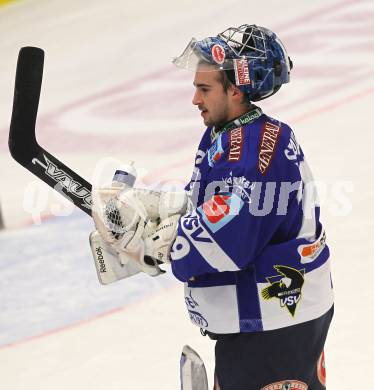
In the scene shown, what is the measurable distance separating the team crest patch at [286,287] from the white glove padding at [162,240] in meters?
0.28

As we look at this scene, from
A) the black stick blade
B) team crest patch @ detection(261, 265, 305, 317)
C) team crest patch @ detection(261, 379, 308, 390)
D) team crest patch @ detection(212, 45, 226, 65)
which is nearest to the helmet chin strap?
team crest patch @ detection(212, 45, 226, 65)

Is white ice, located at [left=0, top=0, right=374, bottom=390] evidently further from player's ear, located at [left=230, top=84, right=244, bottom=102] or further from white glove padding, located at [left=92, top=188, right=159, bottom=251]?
player's ear, located at [left=230, top=84, right=244, bottom=102]

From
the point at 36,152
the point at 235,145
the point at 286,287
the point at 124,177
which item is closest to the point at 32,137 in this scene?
the point at 36,152

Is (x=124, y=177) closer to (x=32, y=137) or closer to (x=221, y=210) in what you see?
(x=32, y=137)

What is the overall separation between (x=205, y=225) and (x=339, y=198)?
319cm

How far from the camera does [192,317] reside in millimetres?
2795

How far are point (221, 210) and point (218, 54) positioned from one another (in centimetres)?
42

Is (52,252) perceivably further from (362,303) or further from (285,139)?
(285,139)

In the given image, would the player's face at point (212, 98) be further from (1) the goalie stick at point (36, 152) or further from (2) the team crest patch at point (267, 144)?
(1) the goalie stick at point (36, 152)

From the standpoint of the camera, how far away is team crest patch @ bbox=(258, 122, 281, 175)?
253cm

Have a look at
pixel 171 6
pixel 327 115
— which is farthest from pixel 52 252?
pixel 171 6

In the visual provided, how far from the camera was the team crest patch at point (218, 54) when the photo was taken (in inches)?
102

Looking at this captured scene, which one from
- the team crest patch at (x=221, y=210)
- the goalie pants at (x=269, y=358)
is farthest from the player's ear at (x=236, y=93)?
the goalie pants at (x=269, y=358)

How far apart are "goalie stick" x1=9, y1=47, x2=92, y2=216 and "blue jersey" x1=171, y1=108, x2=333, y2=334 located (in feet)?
1.06
